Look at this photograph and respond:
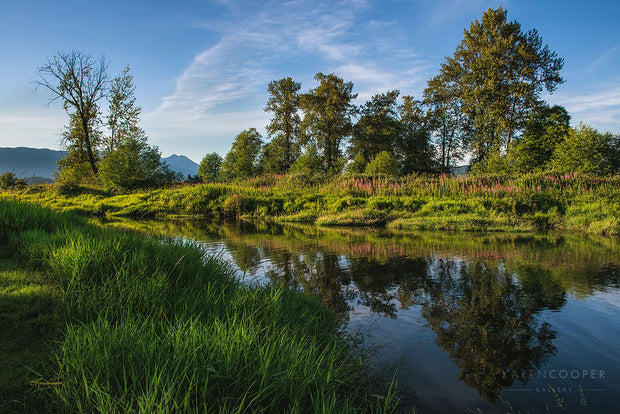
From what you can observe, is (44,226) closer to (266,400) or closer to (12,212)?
(12,212)

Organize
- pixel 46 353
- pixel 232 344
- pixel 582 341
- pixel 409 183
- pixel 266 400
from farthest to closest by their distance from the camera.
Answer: pixel 409 183 < pixel 582 341 < pixel 46 353 < pixel 232 344 < pixel 266 400

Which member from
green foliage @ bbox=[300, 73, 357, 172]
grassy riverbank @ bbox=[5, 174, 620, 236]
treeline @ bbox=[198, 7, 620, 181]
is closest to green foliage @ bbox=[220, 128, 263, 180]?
treeline @ bbox=[198, 7, 620, 181]

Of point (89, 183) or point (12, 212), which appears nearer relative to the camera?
point (12, 212)

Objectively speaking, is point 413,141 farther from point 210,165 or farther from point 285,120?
point 210,165

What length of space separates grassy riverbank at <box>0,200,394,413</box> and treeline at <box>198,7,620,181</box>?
2534 centimetres

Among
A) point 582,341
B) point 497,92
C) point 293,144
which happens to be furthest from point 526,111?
point 582,341

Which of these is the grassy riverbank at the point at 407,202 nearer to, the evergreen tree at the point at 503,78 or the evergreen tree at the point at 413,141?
the evergreen tree at the point at 503,78

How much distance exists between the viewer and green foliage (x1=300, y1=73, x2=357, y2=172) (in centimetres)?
4234

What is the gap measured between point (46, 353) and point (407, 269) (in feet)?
21.8

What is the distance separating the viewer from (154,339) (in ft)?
8.64

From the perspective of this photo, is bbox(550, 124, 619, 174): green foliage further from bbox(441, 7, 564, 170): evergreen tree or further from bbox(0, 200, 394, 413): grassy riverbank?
bbox(0, 200, 394, 413): grassy riverbank

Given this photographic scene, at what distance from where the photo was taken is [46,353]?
2914 millimetres

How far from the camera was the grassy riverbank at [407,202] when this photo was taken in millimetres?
14602

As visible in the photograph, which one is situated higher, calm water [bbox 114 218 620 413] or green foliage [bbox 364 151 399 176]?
green foliage [bbox 364 151 399 176]
